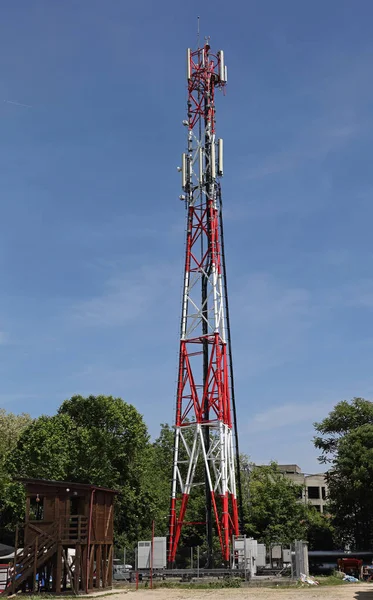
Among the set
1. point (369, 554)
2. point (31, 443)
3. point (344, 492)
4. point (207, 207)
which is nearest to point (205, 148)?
point (207, 207)

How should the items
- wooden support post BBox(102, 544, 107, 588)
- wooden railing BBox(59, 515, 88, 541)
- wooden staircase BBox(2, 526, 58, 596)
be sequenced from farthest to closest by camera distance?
wooden support post BBox(102, 544, 107, 588), wooden railing BBox(59, 515, 88, 541), wooden staircase BBox(2, 526, 58, 596)

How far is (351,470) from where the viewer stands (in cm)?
5766

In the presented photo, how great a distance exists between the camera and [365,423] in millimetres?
64312

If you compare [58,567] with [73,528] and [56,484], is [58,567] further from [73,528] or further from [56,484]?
[56,484]

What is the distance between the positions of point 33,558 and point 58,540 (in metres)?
1.32

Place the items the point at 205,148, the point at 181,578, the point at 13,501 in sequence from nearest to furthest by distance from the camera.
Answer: the point at 181,578, the point at 205,148, the point at 13,501

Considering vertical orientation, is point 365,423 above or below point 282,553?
above

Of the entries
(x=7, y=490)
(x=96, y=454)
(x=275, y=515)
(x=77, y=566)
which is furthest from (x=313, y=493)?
(x=77, y=566)

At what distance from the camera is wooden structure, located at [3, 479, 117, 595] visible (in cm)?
3053

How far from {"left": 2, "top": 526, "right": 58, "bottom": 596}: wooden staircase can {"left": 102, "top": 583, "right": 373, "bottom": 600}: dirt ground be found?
3.44 metres

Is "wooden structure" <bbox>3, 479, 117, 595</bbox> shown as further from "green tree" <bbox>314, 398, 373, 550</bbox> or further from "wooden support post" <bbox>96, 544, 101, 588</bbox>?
"green tree" <bbox>314, 398, 373, 550</bbox>

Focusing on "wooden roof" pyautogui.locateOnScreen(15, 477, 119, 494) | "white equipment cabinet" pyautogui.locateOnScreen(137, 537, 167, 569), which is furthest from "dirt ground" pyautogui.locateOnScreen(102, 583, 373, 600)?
"white equipment cabinet" pyautogui.locateOnScreen(137, 537, 167, 569)

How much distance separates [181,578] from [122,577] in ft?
15.6

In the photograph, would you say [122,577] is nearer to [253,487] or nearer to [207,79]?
[253,487]
